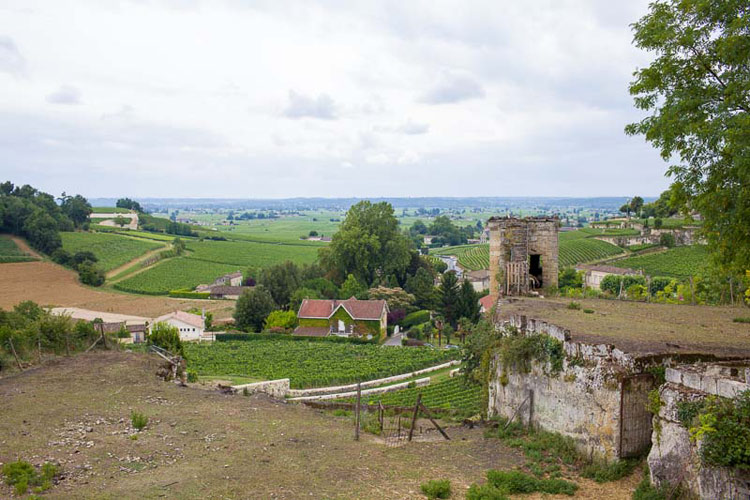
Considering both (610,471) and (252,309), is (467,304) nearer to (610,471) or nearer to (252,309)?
(252,309)

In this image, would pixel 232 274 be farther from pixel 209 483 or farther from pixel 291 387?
pixel 209 483

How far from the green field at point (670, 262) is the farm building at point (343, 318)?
28.7m

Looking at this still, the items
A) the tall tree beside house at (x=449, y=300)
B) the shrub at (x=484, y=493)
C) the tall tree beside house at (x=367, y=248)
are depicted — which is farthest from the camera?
the tall tree beside house at (x=367, y=248)

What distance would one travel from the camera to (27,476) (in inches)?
437

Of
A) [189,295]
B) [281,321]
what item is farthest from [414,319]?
[189,295]

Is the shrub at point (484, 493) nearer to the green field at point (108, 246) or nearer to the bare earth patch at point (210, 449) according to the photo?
the bare earth patch at point (210, 449)

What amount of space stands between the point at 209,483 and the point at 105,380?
9.33 meters

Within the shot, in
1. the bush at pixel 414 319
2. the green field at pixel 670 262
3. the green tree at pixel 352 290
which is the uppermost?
the green field at pixel 670 262

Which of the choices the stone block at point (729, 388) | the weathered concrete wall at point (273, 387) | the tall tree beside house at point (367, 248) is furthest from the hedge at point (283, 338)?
the stone block at point (729, 388)

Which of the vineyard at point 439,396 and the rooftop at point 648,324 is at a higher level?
the rooftop at point 648,324

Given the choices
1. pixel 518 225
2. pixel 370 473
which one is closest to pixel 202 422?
pixel 370 473

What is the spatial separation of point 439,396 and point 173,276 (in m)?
59.9

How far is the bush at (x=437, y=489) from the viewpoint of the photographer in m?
10.5

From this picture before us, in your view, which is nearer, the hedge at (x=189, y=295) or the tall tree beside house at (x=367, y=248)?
the tall tree beside house at (x=367, y=248)
